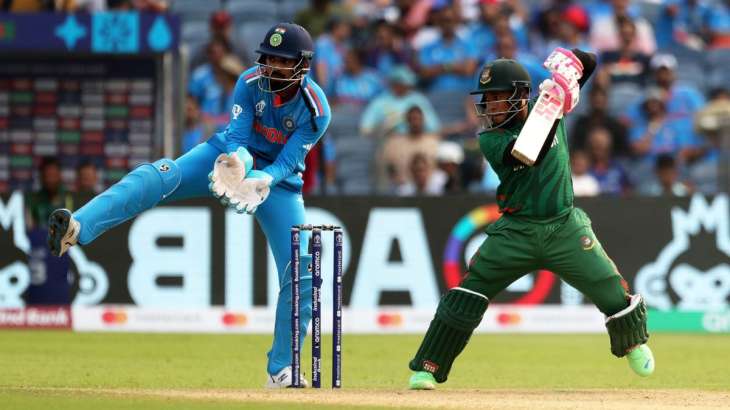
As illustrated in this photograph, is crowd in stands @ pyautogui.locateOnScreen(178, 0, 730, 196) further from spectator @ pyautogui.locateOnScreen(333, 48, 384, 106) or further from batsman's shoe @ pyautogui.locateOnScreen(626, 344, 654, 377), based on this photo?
batsman's shoe @ pyautogui.locateOnScreen(626, 344, 654, 377)

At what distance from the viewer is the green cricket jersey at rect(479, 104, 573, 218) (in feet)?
24.2

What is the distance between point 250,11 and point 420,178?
373 cm

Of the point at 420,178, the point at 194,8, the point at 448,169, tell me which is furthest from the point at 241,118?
the point at 194,8

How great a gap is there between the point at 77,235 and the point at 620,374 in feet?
12.5

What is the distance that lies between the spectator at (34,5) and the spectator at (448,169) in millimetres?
3583

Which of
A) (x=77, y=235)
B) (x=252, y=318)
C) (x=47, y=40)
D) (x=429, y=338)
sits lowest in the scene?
(x=252, y=318)

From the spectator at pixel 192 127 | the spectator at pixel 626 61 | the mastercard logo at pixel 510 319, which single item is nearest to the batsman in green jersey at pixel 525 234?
the mastercard logo at pixel 510 319

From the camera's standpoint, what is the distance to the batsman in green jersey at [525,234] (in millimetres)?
7348

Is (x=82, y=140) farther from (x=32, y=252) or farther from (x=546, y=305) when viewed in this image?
(x=546, y=305)

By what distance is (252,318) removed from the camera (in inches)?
490

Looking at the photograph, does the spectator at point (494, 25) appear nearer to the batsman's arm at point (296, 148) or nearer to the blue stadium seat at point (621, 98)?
the blue stadium seat at point (621, 98)

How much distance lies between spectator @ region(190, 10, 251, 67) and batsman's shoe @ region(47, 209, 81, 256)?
7.97m

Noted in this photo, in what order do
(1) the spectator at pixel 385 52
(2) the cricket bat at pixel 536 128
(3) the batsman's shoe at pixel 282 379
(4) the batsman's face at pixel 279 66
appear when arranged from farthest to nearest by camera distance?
(1) the spectator at pixel 385 52, (3) the batsman's shoe at pixel 282 379, (4) the batsman's face at pixel 279 66, (2) the cricket bat at pixel 536 128

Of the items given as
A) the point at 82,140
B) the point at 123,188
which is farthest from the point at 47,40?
the point at 123,188
